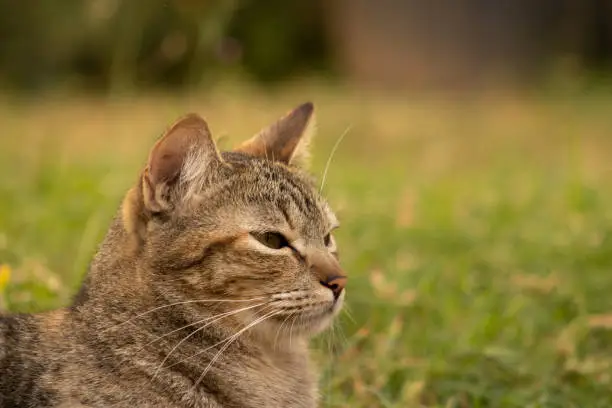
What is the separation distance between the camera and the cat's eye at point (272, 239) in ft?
9.21

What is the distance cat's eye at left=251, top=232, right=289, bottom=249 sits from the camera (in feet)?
9.21

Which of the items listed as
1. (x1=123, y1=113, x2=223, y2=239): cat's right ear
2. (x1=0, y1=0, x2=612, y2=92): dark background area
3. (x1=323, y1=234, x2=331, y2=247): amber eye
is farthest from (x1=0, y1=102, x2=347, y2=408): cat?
(x1=0, y1=0, x2=612, y2=92): dark background area

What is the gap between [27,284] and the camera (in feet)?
12.7

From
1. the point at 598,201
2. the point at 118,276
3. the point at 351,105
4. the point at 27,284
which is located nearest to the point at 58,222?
the point at 27,284

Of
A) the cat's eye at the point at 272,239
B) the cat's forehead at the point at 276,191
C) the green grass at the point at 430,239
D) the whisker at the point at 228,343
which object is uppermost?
the cat's forehead at the point at 276,191

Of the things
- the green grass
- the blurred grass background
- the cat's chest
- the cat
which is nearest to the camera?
the cat

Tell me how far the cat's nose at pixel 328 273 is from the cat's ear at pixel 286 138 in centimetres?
52

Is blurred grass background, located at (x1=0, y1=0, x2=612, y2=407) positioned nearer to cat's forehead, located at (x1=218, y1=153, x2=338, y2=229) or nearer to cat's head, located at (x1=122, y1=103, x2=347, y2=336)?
cat's forehead, located at (x1=218, y1=153, x2=338, y2=229)

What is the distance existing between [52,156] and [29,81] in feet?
22.1

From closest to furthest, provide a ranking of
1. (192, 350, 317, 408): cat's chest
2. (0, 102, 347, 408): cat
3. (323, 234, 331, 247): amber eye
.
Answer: (0, 102, 347, 408): cat < (192, 350, 317, 408): cat's chest < (323, 234, 331, 247): amber eye

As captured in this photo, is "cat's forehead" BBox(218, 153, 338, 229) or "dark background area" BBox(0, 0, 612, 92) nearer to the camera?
"cat's forehead" BBox(218, 153, 338, 229)

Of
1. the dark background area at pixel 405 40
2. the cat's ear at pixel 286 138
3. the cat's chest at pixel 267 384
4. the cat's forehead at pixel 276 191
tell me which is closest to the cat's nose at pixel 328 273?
the cat's forehead at pixel 276 191

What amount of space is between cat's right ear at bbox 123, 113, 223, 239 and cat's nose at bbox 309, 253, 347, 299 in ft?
1.36

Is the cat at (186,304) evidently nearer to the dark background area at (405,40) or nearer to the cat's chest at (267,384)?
the cat's chest at (267,384)
